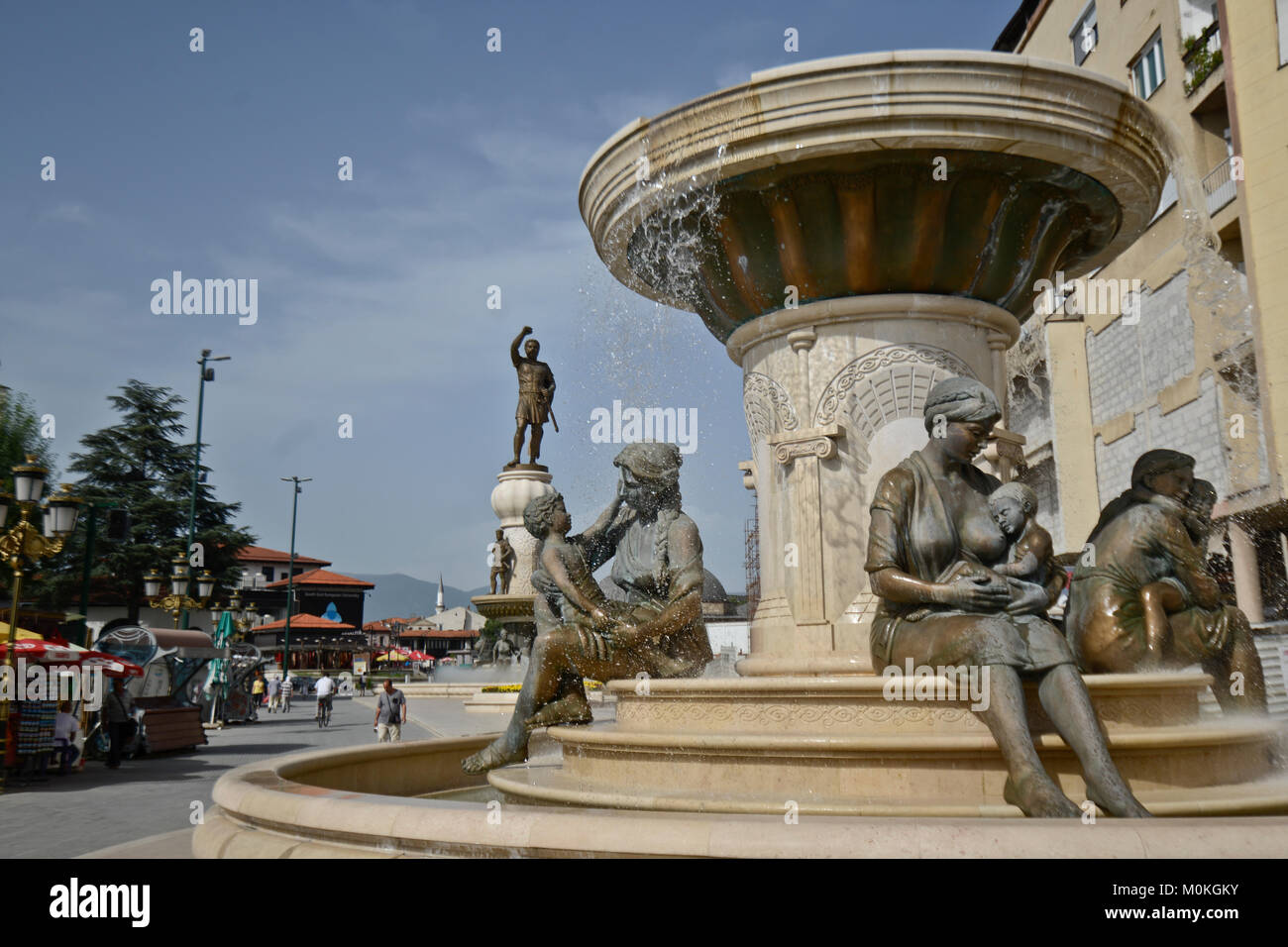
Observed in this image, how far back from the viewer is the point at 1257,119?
20.0m

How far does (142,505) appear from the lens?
48.6 m

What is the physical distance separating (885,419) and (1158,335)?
23381 millimetres

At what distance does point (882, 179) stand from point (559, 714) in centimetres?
379

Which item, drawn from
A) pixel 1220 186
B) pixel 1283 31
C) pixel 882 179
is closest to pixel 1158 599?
pixel 882 179

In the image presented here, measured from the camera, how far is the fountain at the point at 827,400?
12.7 feet

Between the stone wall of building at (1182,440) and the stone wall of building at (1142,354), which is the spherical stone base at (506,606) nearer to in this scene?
the stone wall of building at (1182,440)

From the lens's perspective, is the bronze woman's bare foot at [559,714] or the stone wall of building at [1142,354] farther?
the stone wall of building at [1142,354]

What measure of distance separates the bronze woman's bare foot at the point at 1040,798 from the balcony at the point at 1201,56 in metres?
24.9

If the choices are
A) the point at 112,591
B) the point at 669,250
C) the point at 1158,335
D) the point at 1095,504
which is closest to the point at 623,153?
the point at 669,250

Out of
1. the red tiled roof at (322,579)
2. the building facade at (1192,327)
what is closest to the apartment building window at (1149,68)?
the building facade at (1192,327)

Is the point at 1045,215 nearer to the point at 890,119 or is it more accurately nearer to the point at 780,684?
the point at 890,119

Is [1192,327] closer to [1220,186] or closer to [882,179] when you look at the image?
[1220,186]
